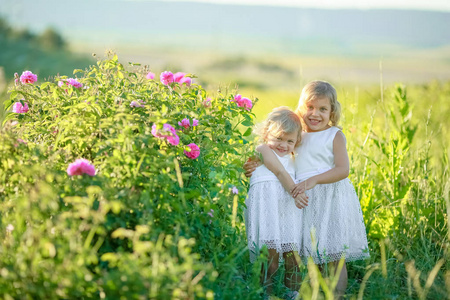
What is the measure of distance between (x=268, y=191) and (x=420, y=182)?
60.5 inches

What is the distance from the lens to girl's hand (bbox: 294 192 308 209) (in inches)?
113

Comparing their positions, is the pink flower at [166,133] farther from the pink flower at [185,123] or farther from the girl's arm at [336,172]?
the girl's arm at [336,172]

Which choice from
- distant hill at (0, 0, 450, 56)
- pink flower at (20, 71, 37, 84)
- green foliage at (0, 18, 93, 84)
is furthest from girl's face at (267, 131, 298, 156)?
distant hill at (0, 0, 450, 56)

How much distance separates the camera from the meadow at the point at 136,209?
181 centimetres

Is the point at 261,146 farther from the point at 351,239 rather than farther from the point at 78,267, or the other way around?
the point at 78,267

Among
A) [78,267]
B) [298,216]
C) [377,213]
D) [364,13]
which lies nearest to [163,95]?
[298,216]

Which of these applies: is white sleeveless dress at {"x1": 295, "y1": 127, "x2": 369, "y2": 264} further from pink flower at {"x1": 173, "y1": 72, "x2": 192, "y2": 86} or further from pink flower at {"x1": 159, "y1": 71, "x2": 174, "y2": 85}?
pink flower at {"x1": 159, "y1": 71, "x2": 174, "y2": 85}

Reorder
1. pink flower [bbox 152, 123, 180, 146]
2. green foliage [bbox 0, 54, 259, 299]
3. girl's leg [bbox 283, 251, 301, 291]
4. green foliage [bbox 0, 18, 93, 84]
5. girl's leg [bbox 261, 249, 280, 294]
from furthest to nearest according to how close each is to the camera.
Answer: green foliage [bbox 0, 18, 93, 84] < girl's leg [bbox 283, 251, 301, 291] < girl's leg [bbox 261, 249, 280, 294] < pink flower [bbox 152, 123, 180, 146] < green foliage [bbox 0, 54, 259, 299]

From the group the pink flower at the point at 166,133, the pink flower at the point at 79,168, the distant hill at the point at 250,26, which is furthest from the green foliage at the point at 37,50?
the distant hill at the point at 250,26

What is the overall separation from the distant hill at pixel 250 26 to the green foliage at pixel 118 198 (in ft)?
240

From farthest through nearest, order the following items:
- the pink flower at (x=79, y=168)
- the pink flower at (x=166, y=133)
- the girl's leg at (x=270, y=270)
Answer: the girl's leg at (x=270, y=270) < the pink flower at (x=166, y=133) < the pink flower at (x=79, y=168)

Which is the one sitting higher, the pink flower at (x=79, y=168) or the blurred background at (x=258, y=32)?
the blurred background at (x=258, y=32)

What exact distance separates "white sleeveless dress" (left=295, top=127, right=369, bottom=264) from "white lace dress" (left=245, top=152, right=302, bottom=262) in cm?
12

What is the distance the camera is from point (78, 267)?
1744mm
